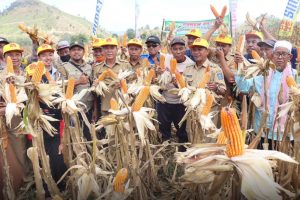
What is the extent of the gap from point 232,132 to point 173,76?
2.69 m

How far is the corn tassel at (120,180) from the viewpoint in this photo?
2278 mm

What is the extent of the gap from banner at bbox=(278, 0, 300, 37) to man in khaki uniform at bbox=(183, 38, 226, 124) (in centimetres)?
427

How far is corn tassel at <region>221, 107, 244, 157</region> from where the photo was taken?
1.60m

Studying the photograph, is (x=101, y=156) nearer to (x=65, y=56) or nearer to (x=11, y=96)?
(x=11, y=96)

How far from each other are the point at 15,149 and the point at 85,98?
Answer: 1.41 m

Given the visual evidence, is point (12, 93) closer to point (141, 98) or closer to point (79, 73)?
point (141, 98)

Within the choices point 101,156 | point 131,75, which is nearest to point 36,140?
point 101,156

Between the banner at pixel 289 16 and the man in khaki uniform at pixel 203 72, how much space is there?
14.0 ft

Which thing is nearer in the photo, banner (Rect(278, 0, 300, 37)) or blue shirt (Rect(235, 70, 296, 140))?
blue shirt (Rect(235, 70, 296, 140))

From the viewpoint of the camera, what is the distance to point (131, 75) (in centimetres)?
452

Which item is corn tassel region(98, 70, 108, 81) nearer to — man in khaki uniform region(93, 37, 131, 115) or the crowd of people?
the crowd of people

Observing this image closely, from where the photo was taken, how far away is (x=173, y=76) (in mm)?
4262

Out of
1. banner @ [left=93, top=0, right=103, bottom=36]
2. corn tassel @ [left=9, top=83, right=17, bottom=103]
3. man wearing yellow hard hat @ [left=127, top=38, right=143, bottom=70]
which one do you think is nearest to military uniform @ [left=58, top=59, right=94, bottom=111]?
man wearing yellow hard hat @ [left=127, top=38, right=143, bottom=70]

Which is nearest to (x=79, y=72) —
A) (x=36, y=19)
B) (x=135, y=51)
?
(x=135, y=51)
